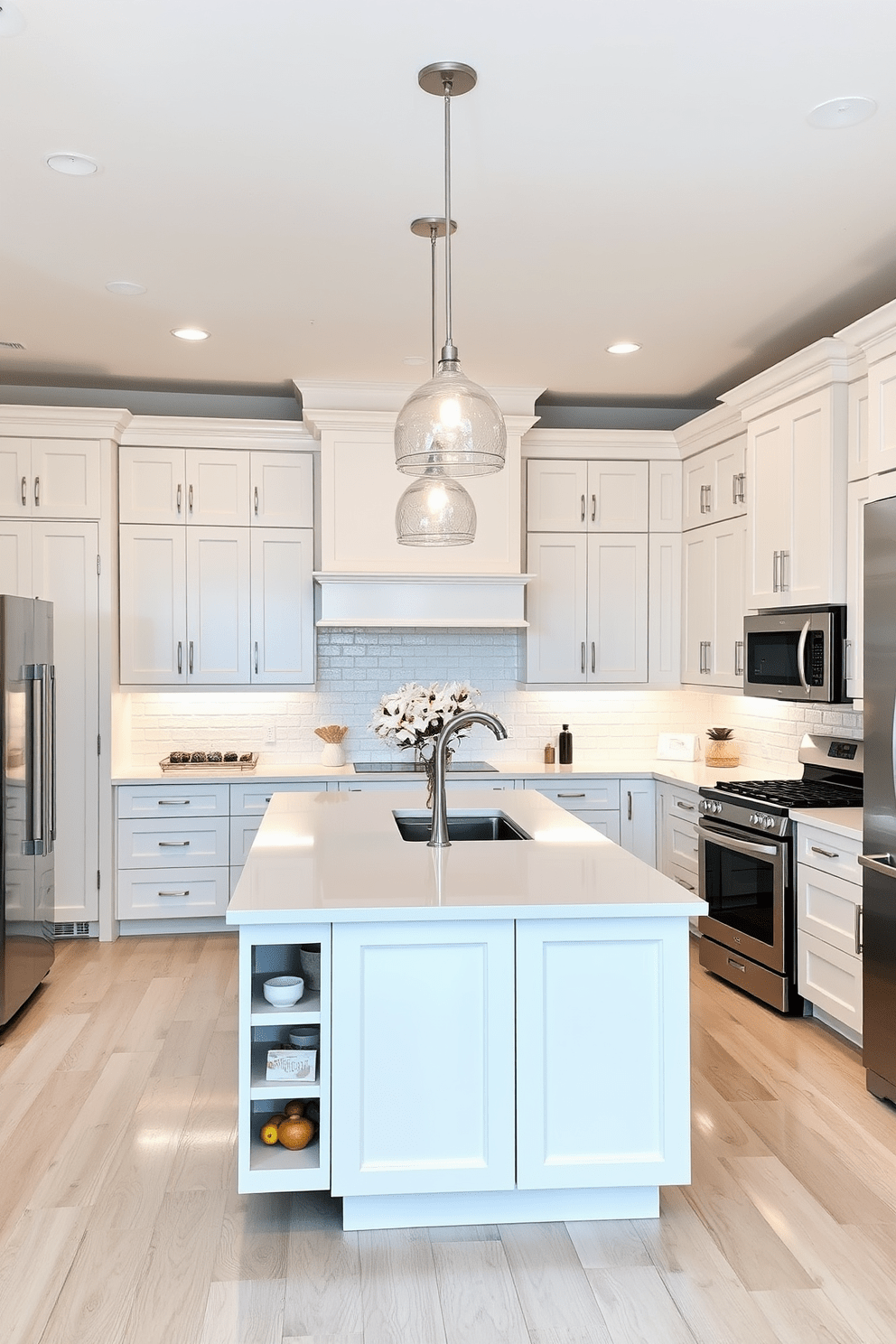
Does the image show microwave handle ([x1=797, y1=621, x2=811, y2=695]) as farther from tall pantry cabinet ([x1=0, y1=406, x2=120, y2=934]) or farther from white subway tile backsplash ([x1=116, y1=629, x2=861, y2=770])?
tall pantry cabinet ([x1=0, y1=406, x2=120, y2=934])

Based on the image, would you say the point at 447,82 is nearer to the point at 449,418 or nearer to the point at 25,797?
the point at 449,418

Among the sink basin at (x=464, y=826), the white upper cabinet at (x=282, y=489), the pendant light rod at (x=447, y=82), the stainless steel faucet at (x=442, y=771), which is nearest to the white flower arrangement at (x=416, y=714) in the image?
the stainless steel faucet at (x=442, y=771)

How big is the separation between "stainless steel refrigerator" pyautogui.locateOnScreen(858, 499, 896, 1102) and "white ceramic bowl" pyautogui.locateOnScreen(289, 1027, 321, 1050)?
1.79 meters

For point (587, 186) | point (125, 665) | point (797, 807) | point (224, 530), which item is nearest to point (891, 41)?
point (587, 186)

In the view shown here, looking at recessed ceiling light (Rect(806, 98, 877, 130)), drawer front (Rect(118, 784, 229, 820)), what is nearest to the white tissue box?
drawer front (Rect(118, 784, 229, 820))

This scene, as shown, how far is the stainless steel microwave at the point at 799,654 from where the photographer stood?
414 cm

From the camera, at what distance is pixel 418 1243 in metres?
2.57

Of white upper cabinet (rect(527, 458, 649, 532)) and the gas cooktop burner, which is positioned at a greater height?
white upper cabinet (rect(527, 458, 649, 532))

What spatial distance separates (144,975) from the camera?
480cm

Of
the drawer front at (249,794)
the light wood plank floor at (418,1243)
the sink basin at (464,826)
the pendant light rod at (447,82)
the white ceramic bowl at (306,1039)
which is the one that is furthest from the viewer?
the drawer front at (249,794)

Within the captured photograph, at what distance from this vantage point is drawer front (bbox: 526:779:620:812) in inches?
219

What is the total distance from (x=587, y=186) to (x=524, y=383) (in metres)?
2.35

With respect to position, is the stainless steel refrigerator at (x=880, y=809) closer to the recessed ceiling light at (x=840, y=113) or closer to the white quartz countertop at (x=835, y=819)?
the white quartz countertop at (x=835, y=819)

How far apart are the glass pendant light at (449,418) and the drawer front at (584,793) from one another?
10.2ft
